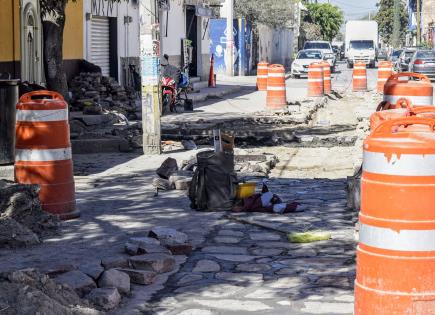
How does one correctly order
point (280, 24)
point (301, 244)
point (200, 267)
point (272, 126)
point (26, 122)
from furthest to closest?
point (280, 24) < point (272, 126) < point (26, 122) < point (301, 244) < point (200, 267)

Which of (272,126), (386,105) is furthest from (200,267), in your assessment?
(272,126)

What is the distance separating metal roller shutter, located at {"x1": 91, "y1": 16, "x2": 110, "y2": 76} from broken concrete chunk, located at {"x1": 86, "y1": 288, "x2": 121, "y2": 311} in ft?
76.6

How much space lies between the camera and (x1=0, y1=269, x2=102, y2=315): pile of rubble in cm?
557

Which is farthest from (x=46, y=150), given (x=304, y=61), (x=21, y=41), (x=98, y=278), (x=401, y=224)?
(x=304, y=61)

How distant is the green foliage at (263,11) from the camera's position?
62.5m

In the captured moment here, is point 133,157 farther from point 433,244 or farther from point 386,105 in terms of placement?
point 433,244

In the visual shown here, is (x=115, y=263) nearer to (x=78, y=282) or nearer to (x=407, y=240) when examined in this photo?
(x=78, y=282)

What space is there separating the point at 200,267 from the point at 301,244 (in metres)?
1.27

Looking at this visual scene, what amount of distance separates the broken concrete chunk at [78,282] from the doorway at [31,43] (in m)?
16.1

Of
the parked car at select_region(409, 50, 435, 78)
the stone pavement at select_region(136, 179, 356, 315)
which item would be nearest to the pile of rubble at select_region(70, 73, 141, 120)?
the stone pavement at select_region(136, 179, 356, 315)

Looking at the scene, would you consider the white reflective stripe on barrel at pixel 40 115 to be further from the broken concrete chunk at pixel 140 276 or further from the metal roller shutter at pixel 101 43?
the metal roller shutter at pixel 101 43

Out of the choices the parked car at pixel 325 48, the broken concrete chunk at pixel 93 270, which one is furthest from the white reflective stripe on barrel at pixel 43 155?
the parked car at pixel 325 48

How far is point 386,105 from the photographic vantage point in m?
10.1

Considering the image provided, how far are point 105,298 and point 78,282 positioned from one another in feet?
1.11
